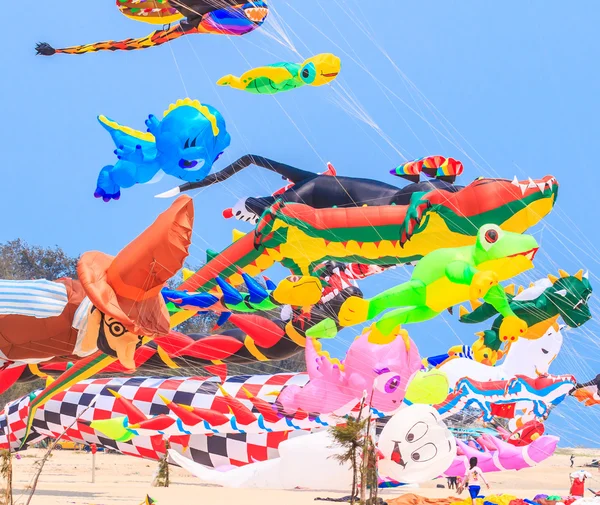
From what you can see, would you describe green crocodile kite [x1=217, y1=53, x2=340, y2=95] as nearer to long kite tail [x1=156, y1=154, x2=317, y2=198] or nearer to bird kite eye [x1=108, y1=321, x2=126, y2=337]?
long kite tail [x1=156, y1=154, x2=317, y2=198]

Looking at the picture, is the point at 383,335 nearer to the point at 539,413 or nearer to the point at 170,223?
the point at 170,223

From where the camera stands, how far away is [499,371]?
1625cm

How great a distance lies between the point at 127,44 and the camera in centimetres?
1179

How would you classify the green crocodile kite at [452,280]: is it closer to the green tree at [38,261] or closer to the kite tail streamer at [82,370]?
the kite tail streamer at [82,370]

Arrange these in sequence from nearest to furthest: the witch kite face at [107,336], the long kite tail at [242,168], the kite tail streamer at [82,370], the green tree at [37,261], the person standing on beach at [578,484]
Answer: the witch kite face at [107,336], the kite tail streamer at [82,370], the long kite tail at [242,168], the person standing on beach at [578,484], the green tree at [37,261]

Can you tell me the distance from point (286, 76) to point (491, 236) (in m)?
2.85

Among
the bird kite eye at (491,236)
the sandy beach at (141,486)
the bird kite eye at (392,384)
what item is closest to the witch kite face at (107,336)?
the bird kite eye at (491,236)

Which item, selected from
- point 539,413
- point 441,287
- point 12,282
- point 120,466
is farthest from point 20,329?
point 120,466

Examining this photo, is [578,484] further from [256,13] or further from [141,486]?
[256,13]

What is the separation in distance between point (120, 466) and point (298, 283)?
15.6 m

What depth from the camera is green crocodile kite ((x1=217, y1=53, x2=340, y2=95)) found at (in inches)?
399

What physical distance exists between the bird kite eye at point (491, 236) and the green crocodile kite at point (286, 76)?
→ 92.9 inches

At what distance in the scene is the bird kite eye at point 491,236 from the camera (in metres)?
9.18

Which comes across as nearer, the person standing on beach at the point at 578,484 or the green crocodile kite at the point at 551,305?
the green crocodile kite at the point at 551,305
